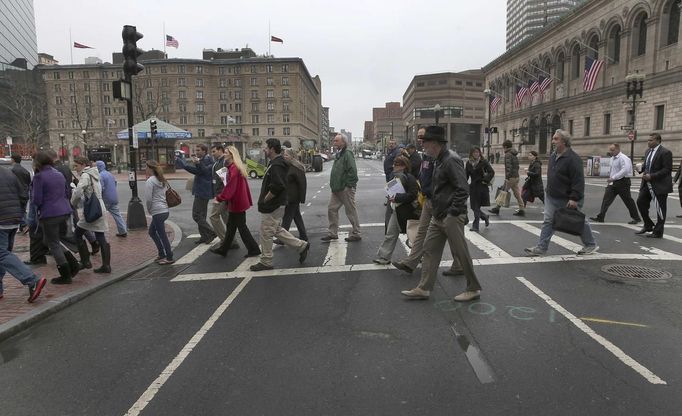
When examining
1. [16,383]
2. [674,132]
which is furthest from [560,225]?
[674,132]

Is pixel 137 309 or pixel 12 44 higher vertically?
pixel 12 44

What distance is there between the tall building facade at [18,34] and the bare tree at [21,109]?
4975 millimetres

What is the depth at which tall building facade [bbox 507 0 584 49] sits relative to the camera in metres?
112

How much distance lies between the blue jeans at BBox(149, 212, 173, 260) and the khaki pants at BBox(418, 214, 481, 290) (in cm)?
432

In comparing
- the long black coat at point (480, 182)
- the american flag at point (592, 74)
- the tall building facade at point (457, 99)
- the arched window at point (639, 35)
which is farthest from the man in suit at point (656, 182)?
the tall building facade at point (457, 99)

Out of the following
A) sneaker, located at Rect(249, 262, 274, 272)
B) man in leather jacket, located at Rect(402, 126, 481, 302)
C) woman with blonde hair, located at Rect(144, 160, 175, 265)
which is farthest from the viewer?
woman with blonde hair, located at Rect(144, 160, 175, 265)

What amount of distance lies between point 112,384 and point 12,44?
349 ft

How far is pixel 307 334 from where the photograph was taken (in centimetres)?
464

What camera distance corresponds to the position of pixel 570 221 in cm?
711

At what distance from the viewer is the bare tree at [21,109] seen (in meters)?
48.9

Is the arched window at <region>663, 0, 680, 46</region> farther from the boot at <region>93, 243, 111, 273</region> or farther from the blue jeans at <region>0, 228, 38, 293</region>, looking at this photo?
the blue jeans at <region>0, 228, 38, 293</region>

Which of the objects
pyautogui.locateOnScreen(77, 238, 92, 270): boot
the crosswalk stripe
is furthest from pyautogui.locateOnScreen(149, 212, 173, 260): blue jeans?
the crosswalk stripe

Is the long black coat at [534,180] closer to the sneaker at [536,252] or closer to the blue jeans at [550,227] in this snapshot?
the blue jeans at [550,227]

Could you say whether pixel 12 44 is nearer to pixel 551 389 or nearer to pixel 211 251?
pixel 211 251
